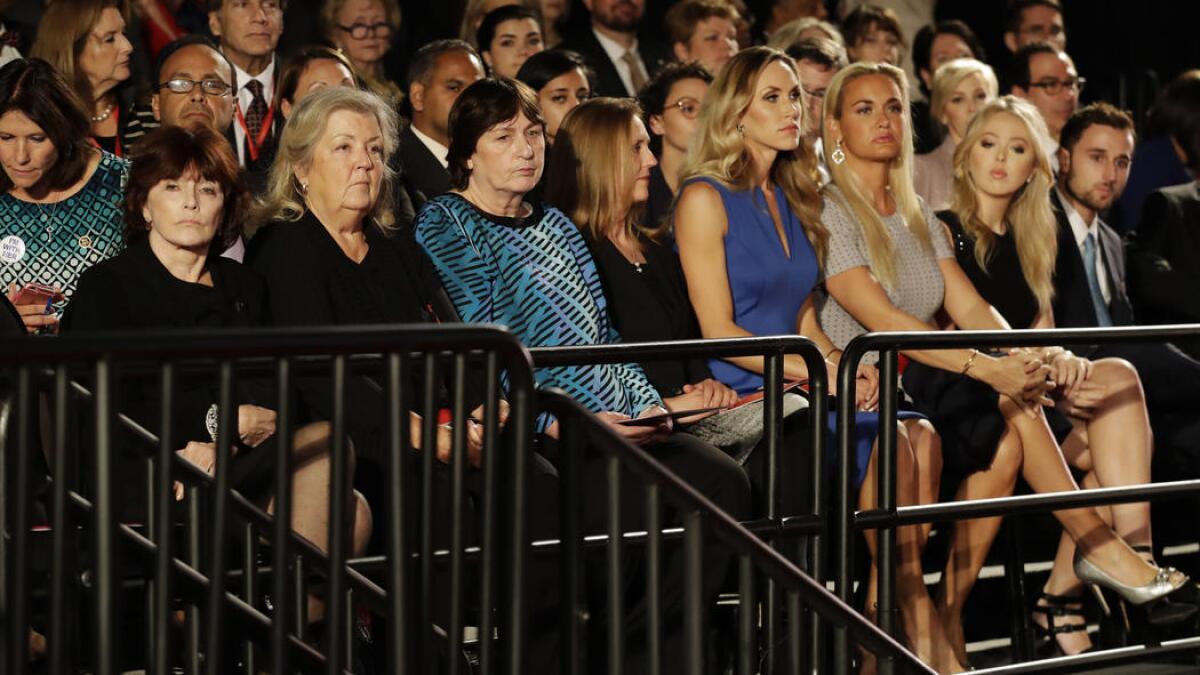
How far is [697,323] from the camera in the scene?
5859mm

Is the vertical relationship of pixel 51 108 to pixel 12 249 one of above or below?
above

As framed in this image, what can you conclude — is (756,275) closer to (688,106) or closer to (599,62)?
(688,106)

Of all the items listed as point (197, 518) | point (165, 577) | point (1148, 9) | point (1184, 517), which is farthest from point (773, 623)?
point (1148, 9)

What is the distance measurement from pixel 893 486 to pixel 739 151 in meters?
1.60

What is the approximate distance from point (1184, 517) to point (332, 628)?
5.03 meters

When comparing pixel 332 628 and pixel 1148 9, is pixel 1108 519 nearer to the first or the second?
pixel 332 628

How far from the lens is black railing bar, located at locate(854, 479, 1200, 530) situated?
15.6 ft

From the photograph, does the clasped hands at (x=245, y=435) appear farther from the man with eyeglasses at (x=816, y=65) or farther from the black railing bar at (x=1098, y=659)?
the man with eyeglasses at (x=816, y=65)

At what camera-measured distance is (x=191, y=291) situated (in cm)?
479

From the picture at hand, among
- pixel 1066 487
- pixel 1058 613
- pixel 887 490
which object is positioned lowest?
pixel 1058 613

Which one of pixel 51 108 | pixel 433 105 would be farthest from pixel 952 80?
pixel 51 108

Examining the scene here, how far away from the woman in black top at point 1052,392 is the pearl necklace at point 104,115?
290cm

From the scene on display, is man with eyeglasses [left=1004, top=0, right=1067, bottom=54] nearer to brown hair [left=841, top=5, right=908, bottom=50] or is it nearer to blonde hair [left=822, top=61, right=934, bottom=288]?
brown hair [left=841, top=5, right=908, bottom=50]

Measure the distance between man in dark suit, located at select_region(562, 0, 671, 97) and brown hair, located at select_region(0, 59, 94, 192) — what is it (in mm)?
3516
